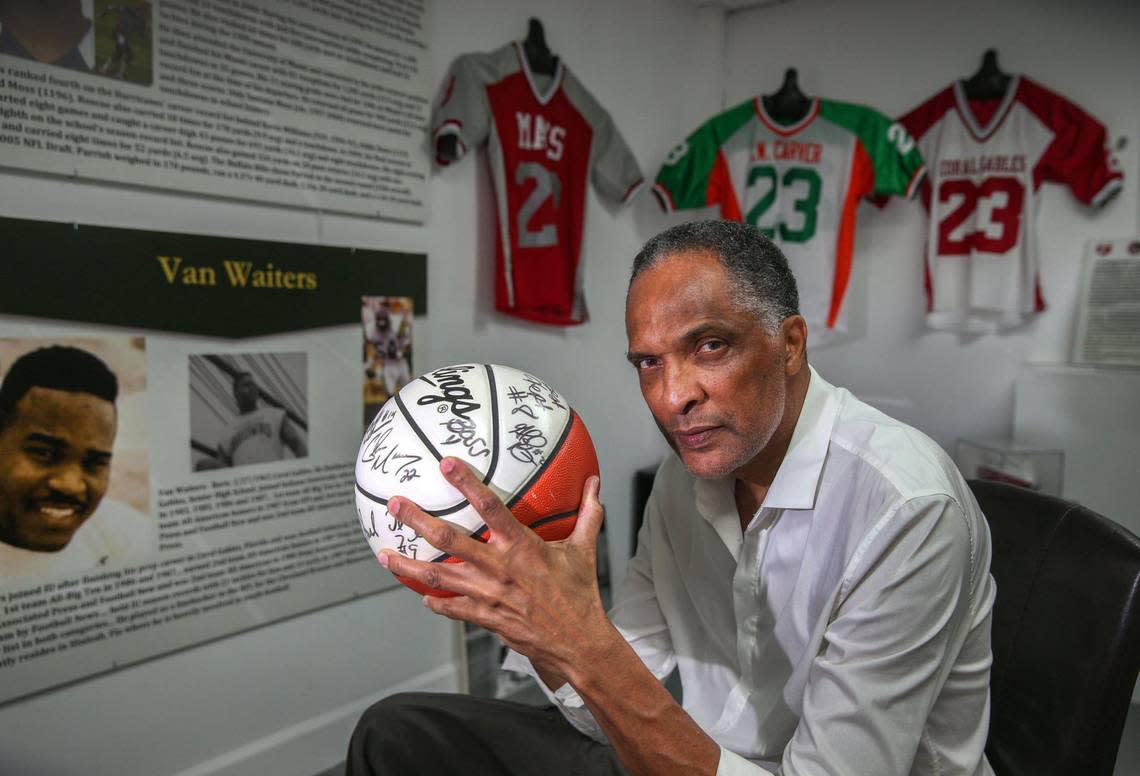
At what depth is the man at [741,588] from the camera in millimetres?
792

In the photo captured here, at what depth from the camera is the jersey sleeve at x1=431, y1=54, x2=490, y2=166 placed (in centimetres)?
211

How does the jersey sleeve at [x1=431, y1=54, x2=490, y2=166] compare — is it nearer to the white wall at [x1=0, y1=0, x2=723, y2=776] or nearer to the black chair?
the white wall at [x1=0, y1=0, x2=723, y2=776]

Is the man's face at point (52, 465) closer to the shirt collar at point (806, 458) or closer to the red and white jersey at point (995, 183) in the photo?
the shirt collar at point (806, 458)

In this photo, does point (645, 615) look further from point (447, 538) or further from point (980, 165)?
point (980, 165)

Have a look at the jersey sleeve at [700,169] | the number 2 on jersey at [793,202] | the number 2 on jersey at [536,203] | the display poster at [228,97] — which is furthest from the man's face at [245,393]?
the number 2 on jersey at [793,202]

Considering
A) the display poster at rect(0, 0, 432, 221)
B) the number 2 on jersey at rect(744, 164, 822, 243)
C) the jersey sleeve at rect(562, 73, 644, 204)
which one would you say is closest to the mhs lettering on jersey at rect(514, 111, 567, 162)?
the jersey sleeve at rect(562, 73, 644, 204)

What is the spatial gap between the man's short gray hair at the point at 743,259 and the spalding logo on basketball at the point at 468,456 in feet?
0.85

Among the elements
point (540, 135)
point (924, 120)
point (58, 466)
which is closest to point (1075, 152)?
point (924, 120)

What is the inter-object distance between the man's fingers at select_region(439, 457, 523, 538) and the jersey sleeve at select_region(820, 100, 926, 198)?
2.64 m

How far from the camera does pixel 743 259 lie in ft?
3.27

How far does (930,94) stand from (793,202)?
71cm

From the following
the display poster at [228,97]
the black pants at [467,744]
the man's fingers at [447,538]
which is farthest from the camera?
the display poster at [228,97]

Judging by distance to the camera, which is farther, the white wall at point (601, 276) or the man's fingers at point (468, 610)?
the white wall at point (601, 276)
